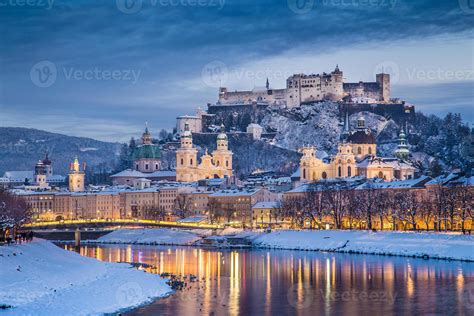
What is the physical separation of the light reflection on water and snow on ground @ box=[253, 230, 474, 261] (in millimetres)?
2265

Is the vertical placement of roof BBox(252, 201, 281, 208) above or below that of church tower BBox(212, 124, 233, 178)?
below

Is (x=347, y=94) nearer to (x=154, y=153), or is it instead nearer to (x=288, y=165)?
(x=288, y=165)

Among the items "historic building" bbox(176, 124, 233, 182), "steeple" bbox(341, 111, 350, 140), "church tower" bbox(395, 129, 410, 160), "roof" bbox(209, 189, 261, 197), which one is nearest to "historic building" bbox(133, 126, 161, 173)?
"historic building" bbox(176, 124, 233, 182)

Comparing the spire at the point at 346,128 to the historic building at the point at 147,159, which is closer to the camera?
the spire at the point at 346,128

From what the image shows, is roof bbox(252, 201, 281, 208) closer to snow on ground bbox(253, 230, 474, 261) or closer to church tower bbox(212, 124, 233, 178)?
snow on ground bbox(253, 230, 474, 261)

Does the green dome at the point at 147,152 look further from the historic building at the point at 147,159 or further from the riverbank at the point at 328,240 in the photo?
the riverbank at the point at 328,240

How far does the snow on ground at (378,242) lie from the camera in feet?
227

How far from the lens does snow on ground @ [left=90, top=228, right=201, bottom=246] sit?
103m

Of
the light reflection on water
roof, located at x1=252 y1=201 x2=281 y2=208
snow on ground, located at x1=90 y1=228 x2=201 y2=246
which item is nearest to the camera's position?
the light reflection on water

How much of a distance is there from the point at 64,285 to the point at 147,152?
14854cm

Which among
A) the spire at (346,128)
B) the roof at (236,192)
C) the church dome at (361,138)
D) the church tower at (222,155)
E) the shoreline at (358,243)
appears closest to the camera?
the shoreline at (358,243)

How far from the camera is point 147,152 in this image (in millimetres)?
193000

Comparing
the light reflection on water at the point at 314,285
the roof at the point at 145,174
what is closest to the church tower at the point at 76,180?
the roof at the point at 145,174

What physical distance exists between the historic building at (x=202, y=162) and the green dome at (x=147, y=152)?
14.1m
